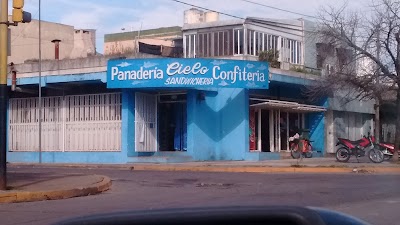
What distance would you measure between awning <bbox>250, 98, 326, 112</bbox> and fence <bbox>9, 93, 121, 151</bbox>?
6.71 meters

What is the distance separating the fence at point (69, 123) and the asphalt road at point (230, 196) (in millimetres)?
10747

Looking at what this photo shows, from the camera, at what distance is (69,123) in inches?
1328

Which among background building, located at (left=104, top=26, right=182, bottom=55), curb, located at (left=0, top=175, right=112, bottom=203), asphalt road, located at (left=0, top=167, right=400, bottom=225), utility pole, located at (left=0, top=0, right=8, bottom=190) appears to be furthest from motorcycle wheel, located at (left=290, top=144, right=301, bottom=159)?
utility pole, located at (left=0, top=0, right=8, bottom=190)

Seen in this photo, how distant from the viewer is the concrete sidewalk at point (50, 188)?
49.7 ft

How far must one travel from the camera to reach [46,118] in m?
34.8

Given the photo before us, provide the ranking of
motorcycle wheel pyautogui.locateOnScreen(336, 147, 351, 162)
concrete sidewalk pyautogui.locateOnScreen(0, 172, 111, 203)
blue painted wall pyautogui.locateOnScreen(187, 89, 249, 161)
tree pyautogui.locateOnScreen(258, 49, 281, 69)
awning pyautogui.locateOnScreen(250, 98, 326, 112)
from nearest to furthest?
1. concrete sidewalk pyautogui.locateOnScreen(0, 172, 111, 203)
2. motorcycle wheel pyautogui.locateOnScreen(336, 147, 351, 162)
3. blue painted wall pyautogui.locateOnScreen(187, 89, 249, 161)
4. awning pyautogui.locateOnScreen(250, 98, 326, 112)
5. tree pyautogui.locateOnScreen(258, 49, 281, 69)

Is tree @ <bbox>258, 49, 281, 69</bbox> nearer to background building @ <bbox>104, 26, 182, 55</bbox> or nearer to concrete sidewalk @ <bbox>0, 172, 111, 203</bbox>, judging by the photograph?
background building @ <bbox>104, 26, 182, 55</bbox>

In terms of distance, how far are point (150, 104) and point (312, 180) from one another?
1374cm

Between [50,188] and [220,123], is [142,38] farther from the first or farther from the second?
[50,188]

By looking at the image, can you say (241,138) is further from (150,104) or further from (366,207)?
(366,207)

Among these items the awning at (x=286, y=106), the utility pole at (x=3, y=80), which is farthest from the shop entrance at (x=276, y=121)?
the utility pole at (x=3, y=80)

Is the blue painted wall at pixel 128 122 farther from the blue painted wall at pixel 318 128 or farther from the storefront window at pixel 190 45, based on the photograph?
the blue painted wall at pixel 318 128

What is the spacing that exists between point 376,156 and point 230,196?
13897 millimetres

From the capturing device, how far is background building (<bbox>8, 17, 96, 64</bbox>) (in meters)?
46.6
